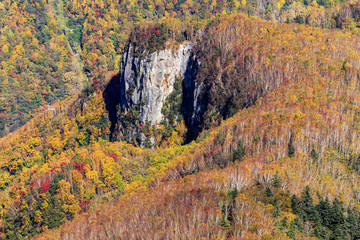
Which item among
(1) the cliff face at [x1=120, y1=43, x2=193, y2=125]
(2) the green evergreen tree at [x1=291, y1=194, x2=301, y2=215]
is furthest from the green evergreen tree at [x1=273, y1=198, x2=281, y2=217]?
(1) the cliff face at [x1=120, y1=43, x2=193, y2=125]

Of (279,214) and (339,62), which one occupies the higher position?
(339,62)

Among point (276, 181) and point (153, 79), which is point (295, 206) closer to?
point (276, 181)

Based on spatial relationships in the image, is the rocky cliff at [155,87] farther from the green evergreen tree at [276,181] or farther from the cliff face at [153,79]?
the green evergreen tree at [276,181]

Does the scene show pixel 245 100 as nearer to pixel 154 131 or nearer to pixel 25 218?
pixel 154 131

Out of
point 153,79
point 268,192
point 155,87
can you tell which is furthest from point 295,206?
point 153,79

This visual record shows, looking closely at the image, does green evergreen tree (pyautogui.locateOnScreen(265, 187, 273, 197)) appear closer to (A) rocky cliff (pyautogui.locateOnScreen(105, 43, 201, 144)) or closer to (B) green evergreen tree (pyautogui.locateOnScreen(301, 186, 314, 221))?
(B) green evergreen tree (pyautogui.locateOnScreen(301, 186, 314, 221))

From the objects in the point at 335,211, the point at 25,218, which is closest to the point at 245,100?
the point at 335,211
